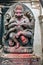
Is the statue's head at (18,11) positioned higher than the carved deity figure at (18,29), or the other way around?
the statue's head at (18,11)

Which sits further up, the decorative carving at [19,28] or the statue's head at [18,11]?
the statue's head at [18,11]

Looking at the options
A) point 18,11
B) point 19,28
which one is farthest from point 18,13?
point 19,28

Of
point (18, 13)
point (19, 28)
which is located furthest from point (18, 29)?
point (18, 13)

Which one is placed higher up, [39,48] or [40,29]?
[40,29]

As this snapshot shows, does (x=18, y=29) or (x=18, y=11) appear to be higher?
(x=18, y=11)

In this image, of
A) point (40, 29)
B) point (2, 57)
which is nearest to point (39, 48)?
point (40, 29)

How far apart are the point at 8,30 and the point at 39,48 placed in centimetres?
48

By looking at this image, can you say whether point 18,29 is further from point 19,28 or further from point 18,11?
point 18,11

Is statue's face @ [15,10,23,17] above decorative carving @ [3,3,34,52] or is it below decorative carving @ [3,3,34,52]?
above

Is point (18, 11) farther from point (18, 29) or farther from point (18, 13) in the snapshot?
point (18, 29)

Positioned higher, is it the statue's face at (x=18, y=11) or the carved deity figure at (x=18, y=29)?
the statue's face at (x=18, y=11)

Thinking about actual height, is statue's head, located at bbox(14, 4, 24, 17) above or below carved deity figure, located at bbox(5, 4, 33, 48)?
above

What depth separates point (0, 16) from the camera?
2562 mm

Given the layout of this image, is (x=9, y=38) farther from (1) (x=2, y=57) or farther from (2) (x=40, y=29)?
(2) (x=40, y=29)
